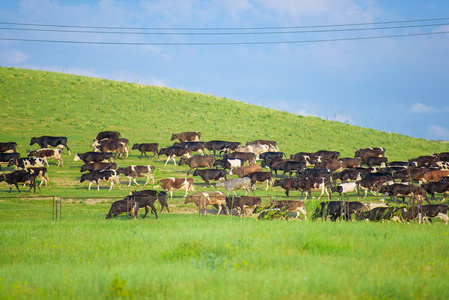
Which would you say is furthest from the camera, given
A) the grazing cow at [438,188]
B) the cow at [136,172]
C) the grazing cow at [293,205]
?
the cow at [136,172]

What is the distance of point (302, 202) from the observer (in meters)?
23.2

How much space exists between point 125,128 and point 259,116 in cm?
2637

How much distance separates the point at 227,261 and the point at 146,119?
49495 mm

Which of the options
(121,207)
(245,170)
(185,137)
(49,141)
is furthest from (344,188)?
(49,141)

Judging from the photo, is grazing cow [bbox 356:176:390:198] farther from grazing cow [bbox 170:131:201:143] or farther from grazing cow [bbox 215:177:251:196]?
grazing cow [bbox 170:131:201:143]

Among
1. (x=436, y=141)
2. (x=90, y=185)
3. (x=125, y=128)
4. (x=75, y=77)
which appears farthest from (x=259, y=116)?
(x=90, y=185)

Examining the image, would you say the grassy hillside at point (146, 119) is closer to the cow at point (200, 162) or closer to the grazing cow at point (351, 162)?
the cow at point (200, 162)

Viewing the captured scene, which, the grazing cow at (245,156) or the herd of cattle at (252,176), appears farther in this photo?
the grazing cow at (245,156)

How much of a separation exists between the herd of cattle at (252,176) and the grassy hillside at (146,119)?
2122 mm

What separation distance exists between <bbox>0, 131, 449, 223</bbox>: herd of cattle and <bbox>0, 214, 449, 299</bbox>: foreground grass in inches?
221

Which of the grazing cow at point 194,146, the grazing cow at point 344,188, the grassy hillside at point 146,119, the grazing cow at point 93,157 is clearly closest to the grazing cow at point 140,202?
the grassy hillside at point 146,119

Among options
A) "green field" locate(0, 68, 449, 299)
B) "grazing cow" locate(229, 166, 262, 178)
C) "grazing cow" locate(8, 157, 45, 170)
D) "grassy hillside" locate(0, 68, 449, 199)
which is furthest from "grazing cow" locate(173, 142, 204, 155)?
"grazing cow" locate(8, 157, 45, 170)

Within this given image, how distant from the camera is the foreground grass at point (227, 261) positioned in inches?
328

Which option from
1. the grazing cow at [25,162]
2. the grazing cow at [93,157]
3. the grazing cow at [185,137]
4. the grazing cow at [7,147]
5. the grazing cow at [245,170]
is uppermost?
the grazing cow at [185,137]
